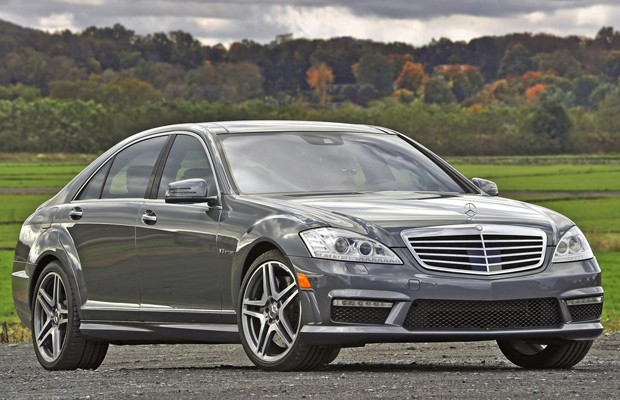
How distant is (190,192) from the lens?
10055mm

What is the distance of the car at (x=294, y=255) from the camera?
9273 millimetres

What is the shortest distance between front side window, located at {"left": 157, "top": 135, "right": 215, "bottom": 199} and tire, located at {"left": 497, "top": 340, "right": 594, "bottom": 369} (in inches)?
90.7

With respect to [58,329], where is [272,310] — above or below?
above

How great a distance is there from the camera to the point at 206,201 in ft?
33.3

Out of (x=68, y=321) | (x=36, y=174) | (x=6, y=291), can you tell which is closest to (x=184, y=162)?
(x=68, y=321)

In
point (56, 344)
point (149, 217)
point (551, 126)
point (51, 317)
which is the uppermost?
point (149, 217)

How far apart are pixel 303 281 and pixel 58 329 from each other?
2987 millimetres

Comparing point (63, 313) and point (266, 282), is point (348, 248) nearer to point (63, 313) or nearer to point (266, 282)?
point (266, 282)

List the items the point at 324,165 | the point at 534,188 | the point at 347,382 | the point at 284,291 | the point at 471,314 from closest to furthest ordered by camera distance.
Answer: the point at 347,382 → the point at 471,314 → the point at 284,291 → the point at 324,165 → the point at 534,188

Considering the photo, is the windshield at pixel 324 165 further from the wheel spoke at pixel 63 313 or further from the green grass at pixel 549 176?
the green grass at pixel 549 176

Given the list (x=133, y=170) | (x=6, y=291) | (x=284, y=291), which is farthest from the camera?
(x=6, y=291)

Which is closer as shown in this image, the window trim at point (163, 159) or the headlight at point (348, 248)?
the headlight at point (348, 248)

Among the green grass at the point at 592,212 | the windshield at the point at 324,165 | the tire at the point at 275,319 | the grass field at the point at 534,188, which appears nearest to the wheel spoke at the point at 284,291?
the tire at the point at 275,319

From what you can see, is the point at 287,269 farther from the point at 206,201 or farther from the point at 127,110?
the point at 127,110
